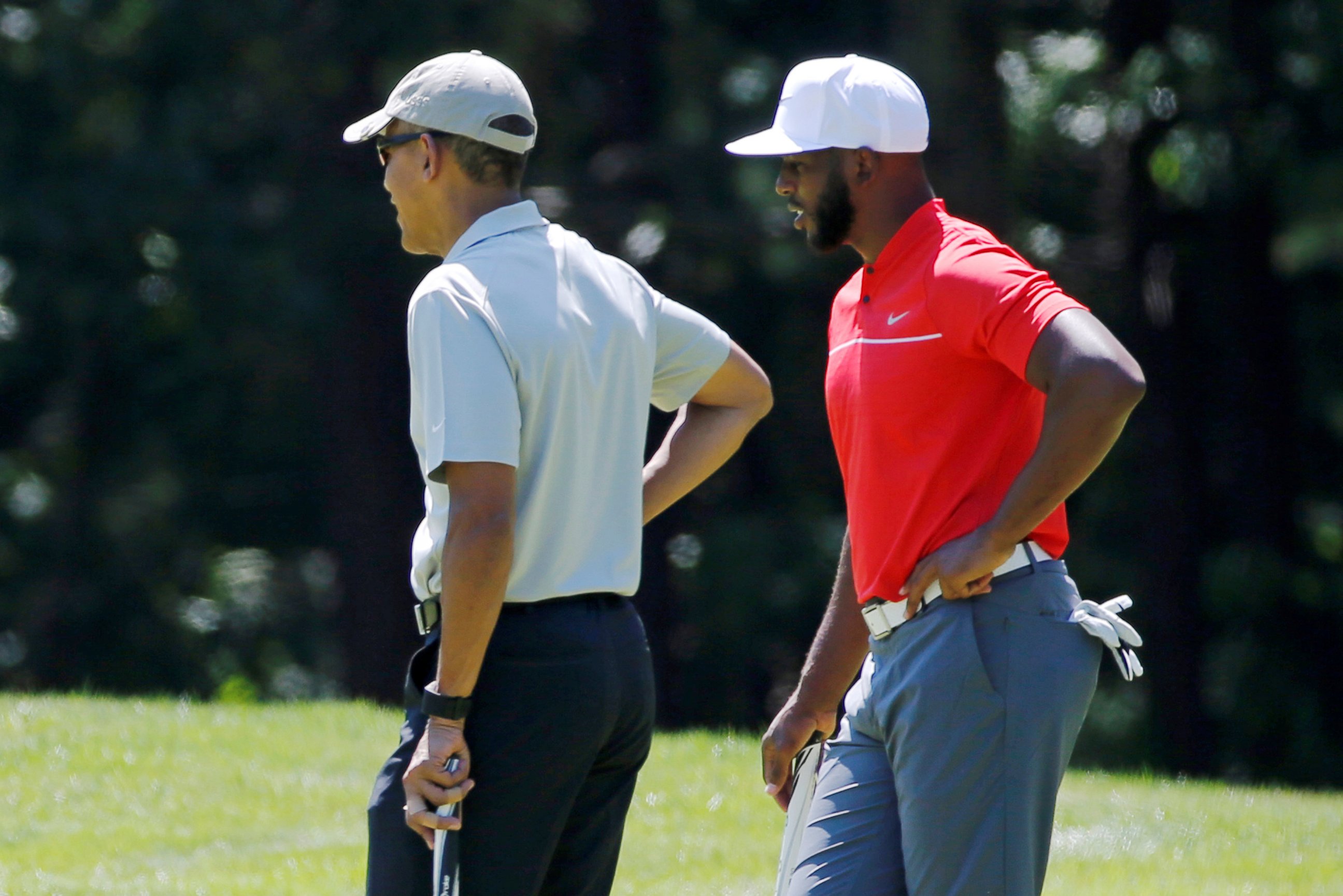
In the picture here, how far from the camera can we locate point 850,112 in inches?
113

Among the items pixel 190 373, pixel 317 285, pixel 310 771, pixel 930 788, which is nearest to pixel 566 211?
pixel 317 285

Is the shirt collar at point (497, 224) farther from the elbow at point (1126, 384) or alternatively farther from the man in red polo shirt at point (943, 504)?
the elbow at point (1126, 384)

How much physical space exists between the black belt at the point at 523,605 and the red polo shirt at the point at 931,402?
1.52 feet

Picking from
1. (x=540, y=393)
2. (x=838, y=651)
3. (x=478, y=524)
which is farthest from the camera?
(x=838, y=651)

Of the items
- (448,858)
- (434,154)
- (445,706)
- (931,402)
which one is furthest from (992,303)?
(448,858)

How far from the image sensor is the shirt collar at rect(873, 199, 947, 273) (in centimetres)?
281

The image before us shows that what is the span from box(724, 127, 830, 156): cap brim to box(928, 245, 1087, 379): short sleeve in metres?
0.34

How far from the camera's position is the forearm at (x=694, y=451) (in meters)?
3.02

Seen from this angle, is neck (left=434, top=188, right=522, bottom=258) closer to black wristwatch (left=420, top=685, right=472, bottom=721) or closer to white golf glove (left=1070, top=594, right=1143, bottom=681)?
black wristwatch (left=420, top=685, right=472, bottom=721)

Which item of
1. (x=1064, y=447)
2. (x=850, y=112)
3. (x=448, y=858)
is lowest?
(x=448, y=858)

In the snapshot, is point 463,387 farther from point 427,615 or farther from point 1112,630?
point 1112,630

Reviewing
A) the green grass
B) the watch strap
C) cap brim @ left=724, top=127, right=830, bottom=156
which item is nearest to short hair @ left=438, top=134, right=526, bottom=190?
cap brim @ left=724, top=127, right=830, bottom=156

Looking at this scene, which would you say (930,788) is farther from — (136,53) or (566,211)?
(136,53)

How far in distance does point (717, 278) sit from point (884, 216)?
9571mm
